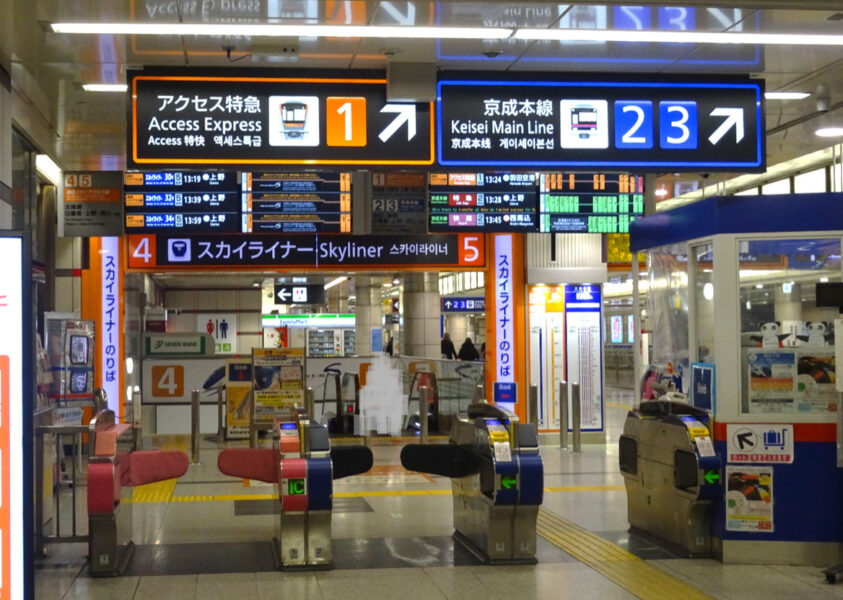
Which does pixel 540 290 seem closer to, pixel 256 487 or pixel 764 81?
pixel 256 487

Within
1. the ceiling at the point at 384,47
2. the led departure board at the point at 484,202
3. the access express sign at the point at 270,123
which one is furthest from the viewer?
the led departure board at the point at 484,202

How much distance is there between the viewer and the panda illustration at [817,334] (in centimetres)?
725

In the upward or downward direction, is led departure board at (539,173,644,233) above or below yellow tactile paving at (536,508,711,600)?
above

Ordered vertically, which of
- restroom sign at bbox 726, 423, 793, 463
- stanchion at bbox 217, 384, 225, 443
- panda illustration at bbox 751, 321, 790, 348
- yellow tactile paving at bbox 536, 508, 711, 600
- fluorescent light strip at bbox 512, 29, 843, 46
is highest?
fluorescent light strip at bbox 512, 29, 843, 46

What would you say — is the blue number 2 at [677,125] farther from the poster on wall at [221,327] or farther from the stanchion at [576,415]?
the poster on wall at [221,327]

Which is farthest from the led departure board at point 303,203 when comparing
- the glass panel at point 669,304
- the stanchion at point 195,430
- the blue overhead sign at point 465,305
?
the blue overhead sign at point 465,305

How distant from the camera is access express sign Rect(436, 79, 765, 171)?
22.3 feet

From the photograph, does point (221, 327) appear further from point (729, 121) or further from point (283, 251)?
point (729, 121)

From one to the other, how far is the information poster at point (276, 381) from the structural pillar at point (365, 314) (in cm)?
1451

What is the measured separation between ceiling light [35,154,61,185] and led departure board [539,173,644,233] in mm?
5879

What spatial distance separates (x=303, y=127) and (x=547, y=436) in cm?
890

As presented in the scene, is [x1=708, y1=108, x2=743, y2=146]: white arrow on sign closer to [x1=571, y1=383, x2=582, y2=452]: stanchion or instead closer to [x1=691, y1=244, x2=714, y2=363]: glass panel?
[x1=691, y1=244, x2=714, y2=363]: glass panel

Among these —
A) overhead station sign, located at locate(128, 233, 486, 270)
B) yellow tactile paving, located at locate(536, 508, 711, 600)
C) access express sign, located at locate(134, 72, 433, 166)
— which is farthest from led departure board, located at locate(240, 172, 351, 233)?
access express sign, located at locate(134, 72, 433, 166)

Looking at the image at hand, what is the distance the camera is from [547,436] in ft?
48.0
